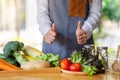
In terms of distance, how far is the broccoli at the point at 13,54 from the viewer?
199 centimetres

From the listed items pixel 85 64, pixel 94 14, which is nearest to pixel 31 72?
pixel 85 64

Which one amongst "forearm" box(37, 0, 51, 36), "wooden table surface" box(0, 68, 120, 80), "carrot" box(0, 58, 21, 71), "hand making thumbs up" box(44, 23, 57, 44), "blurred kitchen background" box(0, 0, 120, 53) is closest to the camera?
"wooden table surface" box(0, 68, 120, 80)

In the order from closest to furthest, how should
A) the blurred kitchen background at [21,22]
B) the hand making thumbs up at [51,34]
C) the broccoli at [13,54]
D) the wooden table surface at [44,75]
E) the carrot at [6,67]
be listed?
the wooden table surface at [44,75] → the carrot at [6,67] → the broccoli at [13,54] → the hand making thumbs up at [51,34] → the blurred kitchen background at [21,22]

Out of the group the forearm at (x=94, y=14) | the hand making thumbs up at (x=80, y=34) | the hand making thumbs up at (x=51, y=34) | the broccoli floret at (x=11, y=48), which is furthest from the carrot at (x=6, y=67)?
the forearm at (x=94, y=14)

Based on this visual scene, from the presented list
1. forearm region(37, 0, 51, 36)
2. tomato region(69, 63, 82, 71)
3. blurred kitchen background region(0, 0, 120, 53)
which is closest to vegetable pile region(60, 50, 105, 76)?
tomato region(69, 63, 82, 71)

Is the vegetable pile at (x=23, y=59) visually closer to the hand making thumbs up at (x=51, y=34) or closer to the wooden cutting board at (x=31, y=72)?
the wooden cutting board at (x=31, y=72)

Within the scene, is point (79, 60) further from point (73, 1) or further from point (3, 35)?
point (3, 35)

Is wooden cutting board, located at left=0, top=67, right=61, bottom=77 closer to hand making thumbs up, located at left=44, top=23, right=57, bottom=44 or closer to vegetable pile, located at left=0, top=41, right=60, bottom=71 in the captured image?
vegetable pile, located at left=0, top=41, right=60, bottom=71

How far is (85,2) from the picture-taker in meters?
2.62

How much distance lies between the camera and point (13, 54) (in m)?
2.04

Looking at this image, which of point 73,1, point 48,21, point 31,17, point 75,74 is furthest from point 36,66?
point 31,17

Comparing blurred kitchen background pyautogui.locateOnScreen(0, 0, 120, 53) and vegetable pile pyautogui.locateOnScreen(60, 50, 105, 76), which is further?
blurred kitchen background pyautogui.locateOnScreen(0, 0, 120, 53)

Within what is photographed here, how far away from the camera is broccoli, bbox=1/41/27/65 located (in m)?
1.99

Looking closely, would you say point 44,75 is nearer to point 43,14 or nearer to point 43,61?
point 43,61
